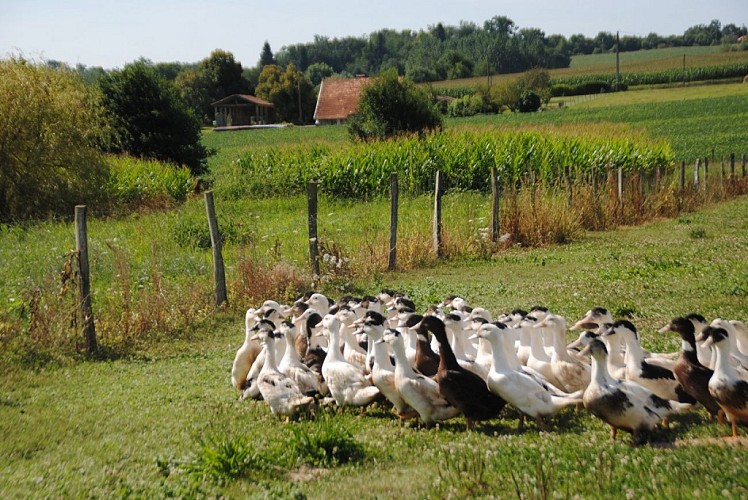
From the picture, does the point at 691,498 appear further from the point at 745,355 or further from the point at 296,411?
the point at 296,411

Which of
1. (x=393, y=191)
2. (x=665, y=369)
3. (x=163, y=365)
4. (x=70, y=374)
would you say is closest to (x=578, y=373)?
(x=665, y=369)

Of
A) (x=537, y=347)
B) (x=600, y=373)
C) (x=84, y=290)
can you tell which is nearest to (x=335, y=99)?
(x=84, y=290)

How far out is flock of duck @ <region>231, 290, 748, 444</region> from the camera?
6559 mm

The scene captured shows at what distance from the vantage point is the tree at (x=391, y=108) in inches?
1439

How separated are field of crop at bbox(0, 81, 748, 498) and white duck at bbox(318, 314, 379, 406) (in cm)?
21

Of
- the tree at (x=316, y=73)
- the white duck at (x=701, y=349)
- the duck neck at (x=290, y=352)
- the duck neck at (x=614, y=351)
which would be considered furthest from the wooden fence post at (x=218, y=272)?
the tree at (x=316, y=73)

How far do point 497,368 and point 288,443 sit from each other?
1.94 m

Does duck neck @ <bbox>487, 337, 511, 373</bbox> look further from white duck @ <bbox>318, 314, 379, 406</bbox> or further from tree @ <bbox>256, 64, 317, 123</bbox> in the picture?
tree @ <bbox>256, 64, 317, 123</bbox>

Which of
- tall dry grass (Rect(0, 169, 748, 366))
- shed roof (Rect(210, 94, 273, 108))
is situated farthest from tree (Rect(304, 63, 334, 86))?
tall dry grass (Rect(0, 169, 748, 366))

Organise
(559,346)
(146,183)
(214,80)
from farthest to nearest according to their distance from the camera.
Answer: (214,80) < (146,183) < (559,346)

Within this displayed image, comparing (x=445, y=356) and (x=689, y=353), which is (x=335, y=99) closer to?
(x=445, y=356)

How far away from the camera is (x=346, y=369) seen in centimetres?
809

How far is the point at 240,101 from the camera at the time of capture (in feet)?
342

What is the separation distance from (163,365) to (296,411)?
11.6ft
